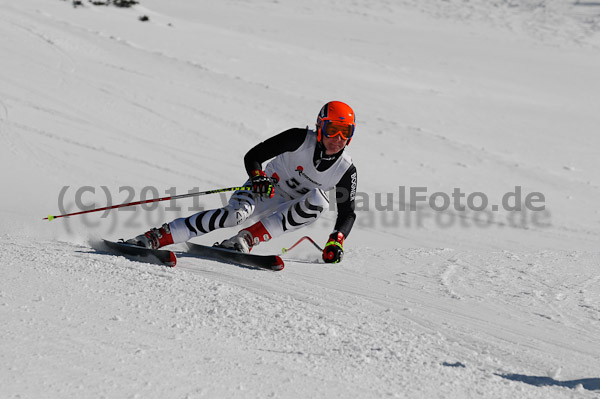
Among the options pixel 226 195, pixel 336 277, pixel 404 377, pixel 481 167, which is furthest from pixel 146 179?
pixel 404 377

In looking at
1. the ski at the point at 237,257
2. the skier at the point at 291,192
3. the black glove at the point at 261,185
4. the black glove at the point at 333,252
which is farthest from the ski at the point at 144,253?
the black glove at the point at 333,252

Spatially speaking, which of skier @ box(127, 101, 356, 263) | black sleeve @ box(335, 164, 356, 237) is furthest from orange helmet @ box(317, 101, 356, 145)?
black sleeve @ box(335, 164, 356, 237)

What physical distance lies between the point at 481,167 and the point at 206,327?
855cm

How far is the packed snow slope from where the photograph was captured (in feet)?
10.1

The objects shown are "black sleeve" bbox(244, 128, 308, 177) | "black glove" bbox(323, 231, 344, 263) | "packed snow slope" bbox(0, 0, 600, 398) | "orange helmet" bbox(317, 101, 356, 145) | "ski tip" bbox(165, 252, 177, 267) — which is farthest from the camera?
"black sleeve" bbox(244, 128, 308, 177)

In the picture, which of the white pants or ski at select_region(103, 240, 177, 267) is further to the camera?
the white pants

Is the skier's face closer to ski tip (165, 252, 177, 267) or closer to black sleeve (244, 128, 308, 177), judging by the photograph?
black sleeve (244, 128, 308, 177)

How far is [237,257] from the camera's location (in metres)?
5.25

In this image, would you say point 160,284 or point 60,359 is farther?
point 160,284

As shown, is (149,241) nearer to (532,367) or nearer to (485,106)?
(532,367)

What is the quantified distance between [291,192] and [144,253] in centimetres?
150

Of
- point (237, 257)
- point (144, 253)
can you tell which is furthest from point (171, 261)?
point (237, 257)

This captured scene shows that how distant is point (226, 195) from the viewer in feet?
28.4

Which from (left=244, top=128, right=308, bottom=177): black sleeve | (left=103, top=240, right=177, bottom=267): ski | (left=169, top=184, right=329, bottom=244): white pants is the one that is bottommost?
(left=103, top=240, right=177, bottom=267): ski
